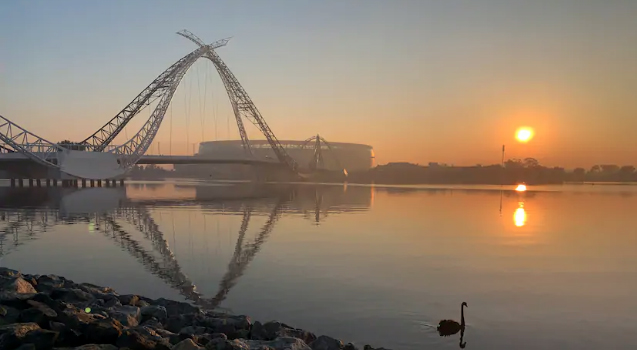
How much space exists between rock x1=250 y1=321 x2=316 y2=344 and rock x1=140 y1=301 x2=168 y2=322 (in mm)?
1681

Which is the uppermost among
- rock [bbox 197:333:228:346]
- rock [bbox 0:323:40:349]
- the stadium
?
the stadium

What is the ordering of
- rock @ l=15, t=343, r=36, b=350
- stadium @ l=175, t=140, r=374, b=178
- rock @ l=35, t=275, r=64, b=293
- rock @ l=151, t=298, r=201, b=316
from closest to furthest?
rock @ l=15, t=343, r=36, b=350 < rock @ l=151, t=298, r=201, b=316 < rock @ l=35, t=275, r=64, b=293 < stadium @ l=175, t=140, r=374, b=178

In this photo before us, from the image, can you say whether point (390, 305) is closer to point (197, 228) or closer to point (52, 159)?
point (197, 228)

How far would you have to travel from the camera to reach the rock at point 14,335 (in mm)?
6289

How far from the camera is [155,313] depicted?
8852mm

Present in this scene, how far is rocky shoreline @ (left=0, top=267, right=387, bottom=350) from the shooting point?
22.1ft

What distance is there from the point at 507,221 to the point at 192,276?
21.6 meters

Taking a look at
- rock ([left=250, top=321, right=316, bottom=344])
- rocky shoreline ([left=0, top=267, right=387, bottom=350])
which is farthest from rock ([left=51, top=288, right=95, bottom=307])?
rock ([left=250, top=321, right=316, bottom=344])

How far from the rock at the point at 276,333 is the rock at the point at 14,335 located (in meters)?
3.22

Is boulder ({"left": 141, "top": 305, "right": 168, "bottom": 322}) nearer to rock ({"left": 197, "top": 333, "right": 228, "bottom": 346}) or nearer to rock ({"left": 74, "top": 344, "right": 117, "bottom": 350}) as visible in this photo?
rock ({"left": 197, "top": 333, "right": 228, "bottom": 346})

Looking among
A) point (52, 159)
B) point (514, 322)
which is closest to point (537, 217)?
point (514, 322)

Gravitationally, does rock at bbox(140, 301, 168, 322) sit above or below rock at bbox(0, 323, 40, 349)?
below

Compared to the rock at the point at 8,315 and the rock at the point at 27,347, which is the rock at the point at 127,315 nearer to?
the rock at the point at 8,315

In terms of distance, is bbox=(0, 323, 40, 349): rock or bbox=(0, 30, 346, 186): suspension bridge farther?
bbox=(0, 30, 346, 186): suspension bridge
